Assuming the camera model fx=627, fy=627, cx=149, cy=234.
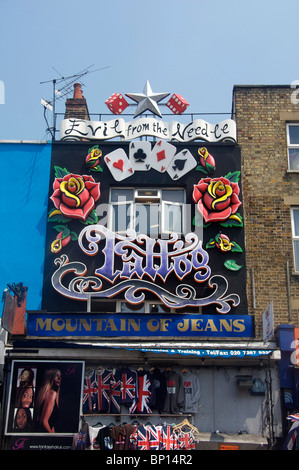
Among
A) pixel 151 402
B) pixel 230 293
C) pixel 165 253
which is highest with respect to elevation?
pixel 165 253

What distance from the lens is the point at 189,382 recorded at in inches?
591

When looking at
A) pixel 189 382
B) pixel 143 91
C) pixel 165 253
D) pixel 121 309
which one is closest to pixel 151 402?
pixel 189 382

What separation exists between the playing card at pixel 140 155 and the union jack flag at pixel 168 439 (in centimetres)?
693

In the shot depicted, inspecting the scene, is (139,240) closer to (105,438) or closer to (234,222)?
(234,222)

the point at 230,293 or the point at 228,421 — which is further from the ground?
the point at 230,293

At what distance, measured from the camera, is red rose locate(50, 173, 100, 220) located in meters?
16.6

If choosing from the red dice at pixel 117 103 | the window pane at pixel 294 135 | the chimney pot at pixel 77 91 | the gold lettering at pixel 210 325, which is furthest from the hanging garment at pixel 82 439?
the chimney pot at pixel 77 91

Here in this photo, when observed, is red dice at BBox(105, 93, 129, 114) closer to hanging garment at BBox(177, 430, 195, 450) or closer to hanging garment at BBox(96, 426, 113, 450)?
hanging garment at BBox(96, 426, 113, 450)

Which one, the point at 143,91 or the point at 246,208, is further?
the point at 143,91

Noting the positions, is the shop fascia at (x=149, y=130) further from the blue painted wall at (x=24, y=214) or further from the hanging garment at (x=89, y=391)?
the hanging garment at (x=89, y=391)

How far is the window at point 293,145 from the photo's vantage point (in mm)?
17531
